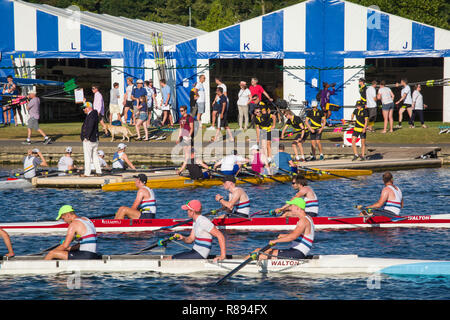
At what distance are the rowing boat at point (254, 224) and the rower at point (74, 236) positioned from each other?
3.44m

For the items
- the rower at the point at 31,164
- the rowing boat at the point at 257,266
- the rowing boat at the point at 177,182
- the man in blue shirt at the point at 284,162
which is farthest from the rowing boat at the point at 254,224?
the rower at the point at 31,164

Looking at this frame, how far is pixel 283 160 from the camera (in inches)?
914

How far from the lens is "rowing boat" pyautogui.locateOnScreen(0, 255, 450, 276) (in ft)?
44.4

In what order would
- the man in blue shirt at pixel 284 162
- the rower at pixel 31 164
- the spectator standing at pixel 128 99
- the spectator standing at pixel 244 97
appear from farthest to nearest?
the spectator standing at pixel 128 99, the spectator standing at pixel 244 97, the rower at pixel 31 164, the man in blue shirt at pixel 284 162

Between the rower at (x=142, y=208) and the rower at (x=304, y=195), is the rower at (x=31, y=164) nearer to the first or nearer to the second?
the rower at (x=142, y=208)

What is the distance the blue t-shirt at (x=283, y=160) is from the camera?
2317cm

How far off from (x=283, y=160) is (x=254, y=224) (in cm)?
589

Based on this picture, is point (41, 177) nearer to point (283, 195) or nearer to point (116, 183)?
point (116, 183)

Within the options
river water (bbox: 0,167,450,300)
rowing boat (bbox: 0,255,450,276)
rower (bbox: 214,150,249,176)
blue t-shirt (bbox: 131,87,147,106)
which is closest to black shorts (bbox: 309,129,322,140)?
river water (bbox: 0,167,450,300)

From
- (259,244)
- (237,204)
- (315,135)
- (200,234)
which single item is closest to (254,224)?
(237,204)

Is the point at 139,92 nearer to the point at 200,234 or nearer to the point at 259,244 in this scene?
the point at 259,244

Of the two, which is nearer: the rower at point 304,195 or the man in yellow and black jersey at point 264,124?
the rower at point 304,195

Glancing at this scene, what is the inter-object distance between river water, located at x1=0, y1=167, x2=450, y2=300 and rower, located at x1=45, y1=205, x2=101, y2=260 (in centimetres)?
40

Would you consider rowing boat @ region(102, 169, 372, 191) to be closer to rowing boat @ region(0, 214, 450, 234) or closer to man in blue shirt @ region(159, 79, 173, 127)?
rowing boat @ region(0, 214, 450, 234)
